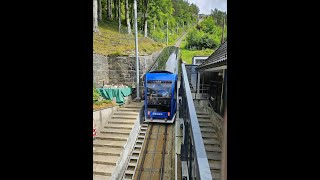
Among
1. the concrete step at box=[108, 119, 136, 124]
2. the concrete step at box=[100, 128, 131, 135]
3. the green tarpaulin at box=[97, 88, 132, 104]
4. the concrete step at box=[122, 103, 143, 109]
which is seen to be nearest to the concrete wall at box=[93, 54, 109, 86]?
the green tarpaulin at box=[97, 88, 132, 104]

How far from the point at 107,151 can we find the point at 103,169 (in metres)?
0.68

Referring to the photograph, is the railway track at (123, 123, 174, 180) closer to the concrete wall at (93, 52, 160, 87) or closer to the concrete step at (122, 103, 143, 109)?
the concrete step at (122, 103, 143, 109)

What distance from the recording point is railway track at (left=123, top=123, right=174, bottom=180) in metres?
5.34

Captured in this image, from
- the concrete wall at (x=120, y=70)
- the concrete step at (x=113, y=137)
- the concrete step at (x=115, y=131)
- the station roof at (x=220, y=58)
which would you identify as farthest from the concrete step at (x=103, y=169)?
the concrete wall at (x=120, y=70)

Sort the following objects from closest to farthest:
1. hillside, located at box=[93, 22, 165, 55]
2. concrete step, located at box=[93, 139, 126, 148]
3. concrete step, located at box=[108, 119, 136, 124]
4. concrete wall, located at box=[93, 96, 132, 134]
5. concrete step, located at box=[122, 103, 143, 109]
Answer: concrete step, located at box=[93, 139, 126, 148]
concrete wall, located at box=[93, 96, 132, 134]
concrete step, located at box=[108, 119, 136, 124]
concrete step, located at box=[122, 103, 143, 109]
hillside, located at box=[93, 22, 165, 55]

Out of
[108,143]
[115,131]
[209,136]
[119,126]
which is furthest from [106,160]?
[209,136]

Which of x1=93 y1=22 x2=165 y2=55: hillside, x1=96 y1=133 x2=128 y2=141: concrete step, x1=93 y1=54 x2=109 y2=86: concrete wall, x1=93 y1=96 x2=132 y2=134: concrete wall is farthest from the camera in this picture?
x1=93 y1=22 x2=165 y2=55: hillside

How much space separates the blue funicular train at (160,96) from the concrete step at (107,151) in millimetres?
2333

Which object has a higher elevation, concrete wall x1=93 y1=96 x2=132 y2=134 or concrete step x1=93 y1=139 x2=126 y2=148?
concrete wall x1=93 y1=96 x2=132 y2=134

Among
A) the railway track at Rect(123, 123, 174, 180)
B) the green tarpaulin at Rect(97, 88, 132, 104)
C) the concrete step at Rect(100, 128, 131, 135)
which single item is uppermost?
the green tarpaulin at Rect(97, 88, 132, 104)
